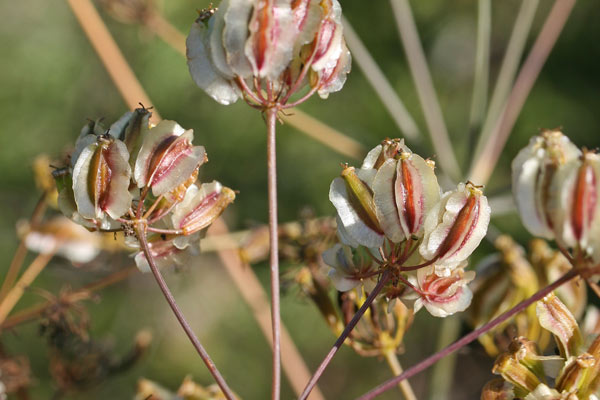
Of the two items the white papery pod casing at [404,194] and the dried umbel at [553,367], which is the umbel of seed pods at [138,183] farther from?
the dried umbel at [553,367]

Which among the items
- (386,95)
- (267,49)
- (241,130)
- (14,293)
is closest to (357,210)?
(267,49)

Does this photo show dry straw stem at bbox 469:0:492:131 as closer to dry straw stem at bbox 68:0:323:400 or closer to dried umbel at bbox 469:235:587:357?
dried umbel at bbox 469:235:587:357

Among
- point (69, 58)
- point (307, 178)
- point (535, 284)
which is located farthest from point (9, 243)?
point (535, 284)

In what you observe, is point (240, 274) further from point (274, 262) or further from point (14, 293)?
point (274, 262)

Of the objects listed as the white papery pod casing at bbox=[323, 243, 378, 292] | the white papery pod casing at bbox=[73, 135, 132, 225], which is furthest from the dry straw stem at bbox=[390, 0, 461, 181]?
the white papery pod casing at bbox=[73, 135, 132, 225]

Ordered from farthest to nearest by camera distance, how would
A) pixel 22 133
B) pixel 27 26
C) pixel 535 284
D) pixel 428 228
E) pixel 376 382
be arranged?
pixel 27 26
pixel 22 133
pixel 376 382
pixel 535 284
pixel 428 228

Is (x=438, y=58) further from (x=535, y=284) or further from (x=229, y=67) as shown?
(x=229, y=67)
